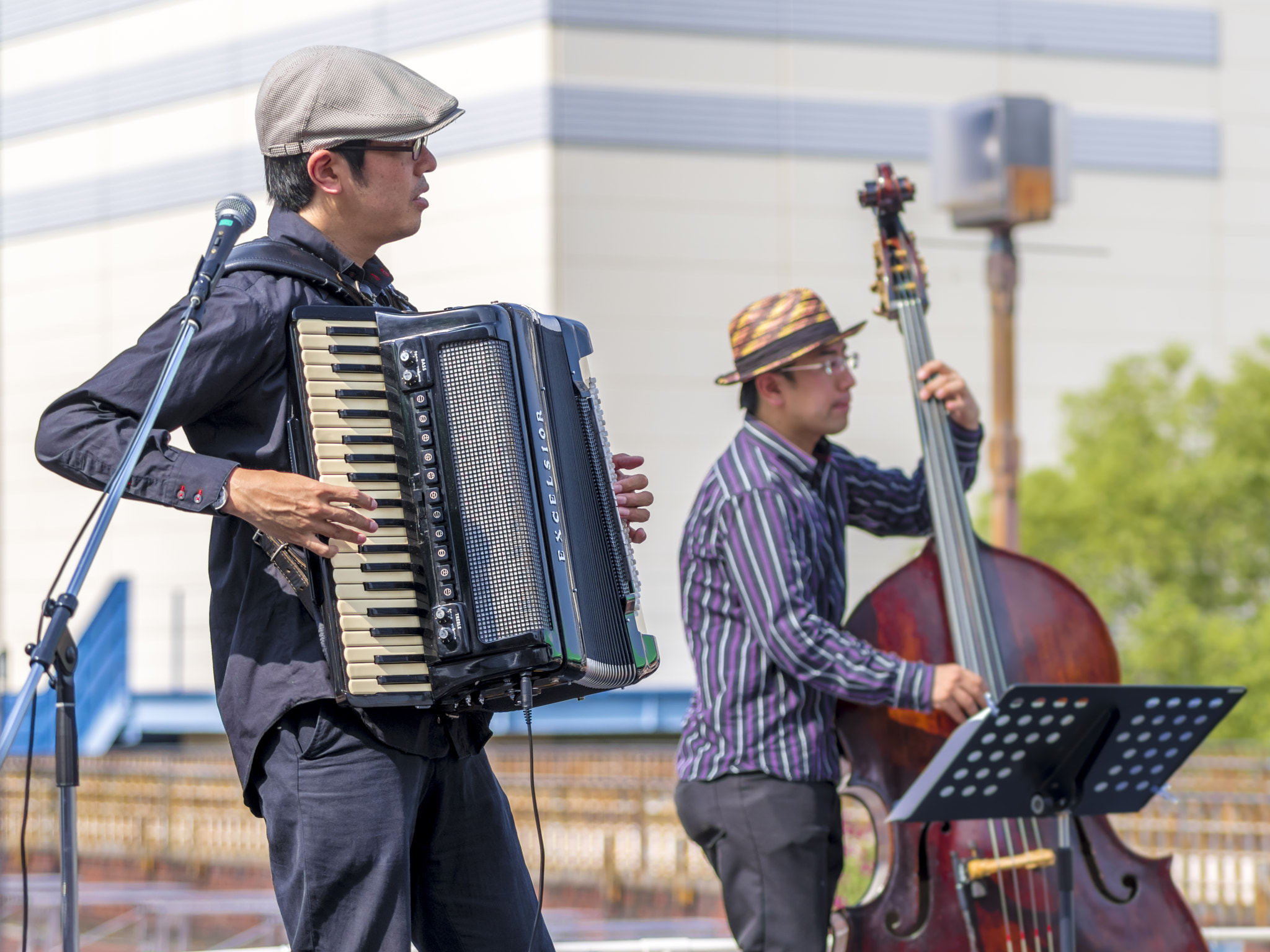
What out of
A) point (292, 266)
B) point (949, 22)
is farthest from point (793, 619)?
point (949, 22)

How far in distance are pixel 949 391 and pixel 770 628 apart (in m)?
0.84

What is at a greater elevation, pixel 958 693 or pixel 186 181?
pixel 186 181

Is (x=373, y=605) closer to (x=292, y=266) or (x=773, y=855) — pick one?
(x=292, y=266)

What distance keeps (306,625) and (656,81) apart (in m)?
21.0

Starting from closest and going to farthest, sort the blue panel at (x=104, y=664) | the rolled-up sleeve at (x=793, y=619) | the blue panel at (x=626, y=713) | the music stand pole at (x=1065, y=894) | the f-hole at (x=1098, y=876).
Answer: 1. the music stand pole at (x=1065, y=894)
2. the rolled-up sleeve at (x=793, y=619)
3. the f-hole at (x=1098, y=876)
4. the blue panel at (x=104, y=664)
5. the blue panel at (x=626, y=713)

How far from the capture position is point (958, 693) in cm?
385

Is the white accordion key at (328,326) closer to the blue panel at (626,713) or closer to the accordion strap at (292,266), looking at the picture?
the accordion strap at (292,266)

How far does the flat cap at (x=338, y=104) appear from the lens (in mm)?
2941

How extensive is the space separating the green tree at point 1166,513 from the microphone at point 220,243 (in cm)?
1451

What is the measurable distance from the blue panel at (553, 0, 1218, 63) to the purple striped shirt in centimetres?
1933

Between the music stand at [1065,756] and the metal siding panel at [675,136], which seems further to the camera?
the metal siding panel at [675,136]

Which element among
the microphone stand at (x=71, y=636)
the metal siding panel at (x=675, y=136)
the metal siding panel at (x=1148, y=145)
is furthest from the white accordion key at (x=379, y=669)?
the metal siding panel at (x=1148, y=145)

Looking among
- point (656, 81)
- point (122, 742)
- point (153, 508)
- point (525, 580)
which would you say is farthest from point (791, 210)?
point (525, 580)

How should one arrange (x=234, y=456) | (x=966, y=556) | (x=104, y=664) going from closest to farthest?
1. (x=234, y=456)
2. (x=966, y=556)
3. (x=104, y=664)
